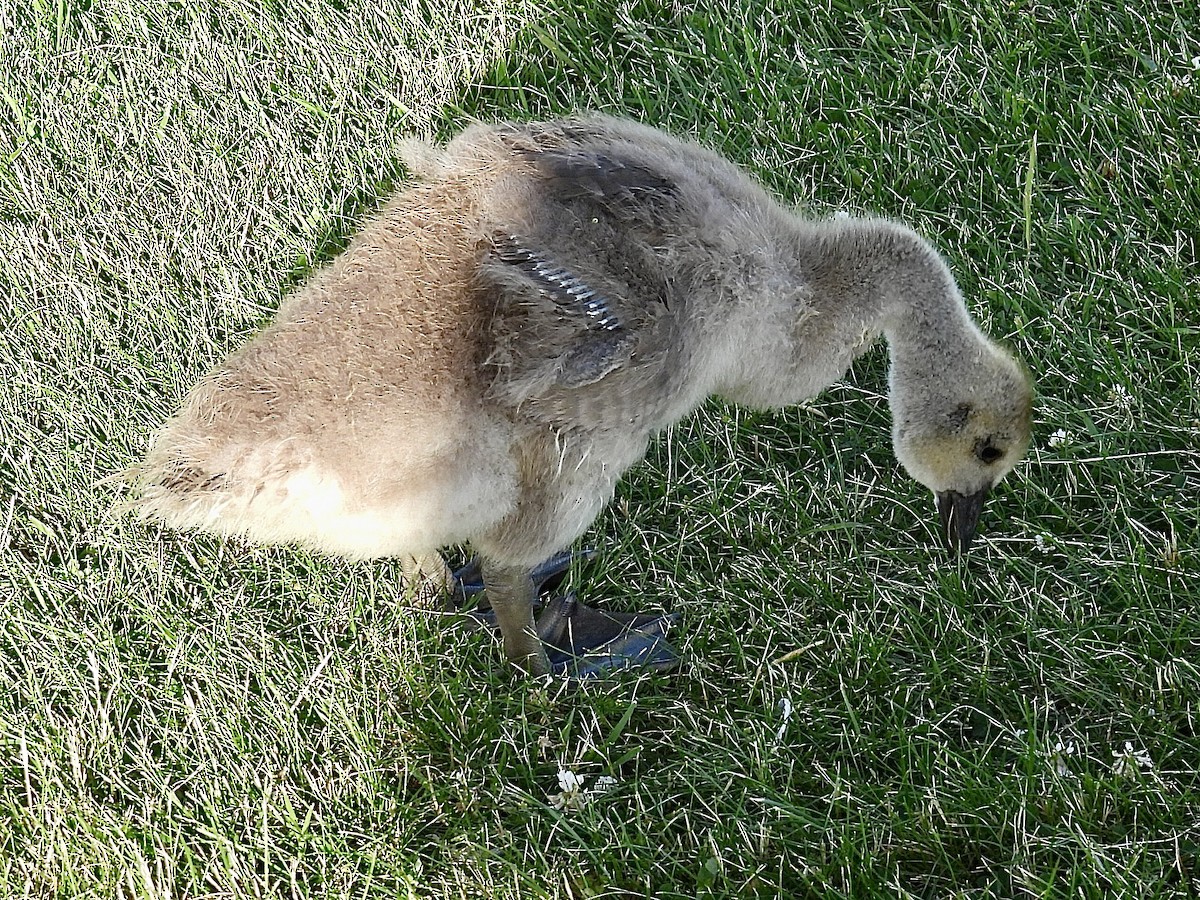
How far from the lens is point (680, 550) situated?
256 centimetres

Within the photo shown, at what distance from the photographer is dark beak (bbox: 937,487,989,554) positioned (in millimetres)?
2350

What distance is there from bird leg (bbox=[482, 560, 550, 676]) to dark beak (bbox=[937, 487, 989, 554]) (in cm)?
80

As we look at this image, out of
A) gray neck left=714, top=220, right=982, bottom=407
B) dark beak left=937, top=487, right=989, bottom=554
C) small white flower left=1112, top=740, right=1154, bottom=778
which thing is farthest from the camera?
dark beak left=937, top=487, right=989, bottom=554

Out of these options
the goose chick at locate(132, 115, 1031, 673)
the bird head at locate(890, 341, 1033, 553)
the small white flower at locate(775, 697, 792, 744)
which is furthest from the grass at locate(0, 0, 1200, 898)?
the goose chick at locate(132, 115, 1031, 673)

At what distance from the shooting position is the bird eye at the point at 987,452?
2266mm

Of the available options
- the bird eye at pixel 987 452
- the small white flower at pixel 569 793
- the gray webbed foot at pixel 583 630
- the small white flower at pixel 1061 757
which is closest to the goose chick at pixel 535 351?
the bird eye at pixel 987 452

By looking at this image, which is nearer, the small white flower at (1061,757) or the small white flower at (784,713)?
the small white flower at (1061,757)

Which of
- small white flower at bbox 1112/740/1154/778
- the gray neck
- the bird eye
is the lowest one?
small white flower at bbox 1112/740/1154/778

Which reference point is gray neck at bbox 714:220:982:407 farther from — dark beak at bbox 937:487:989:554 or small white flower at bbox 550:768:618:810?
small white flower at bbox 550:768:618:810

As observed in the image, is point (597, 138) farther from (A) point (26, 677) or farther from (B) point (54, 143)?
(B) point (54, 143)

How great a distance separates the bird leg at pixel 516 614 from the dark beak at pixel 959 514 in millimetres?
804

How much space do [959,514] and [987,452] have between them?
0.15 meters

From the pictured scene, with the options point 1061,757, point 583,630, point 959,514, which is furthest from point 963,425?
point 583,630

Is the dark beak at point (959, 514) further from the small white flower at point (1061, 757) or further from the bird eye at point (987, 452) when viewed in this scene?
the small white flower at point (1061, 757)
